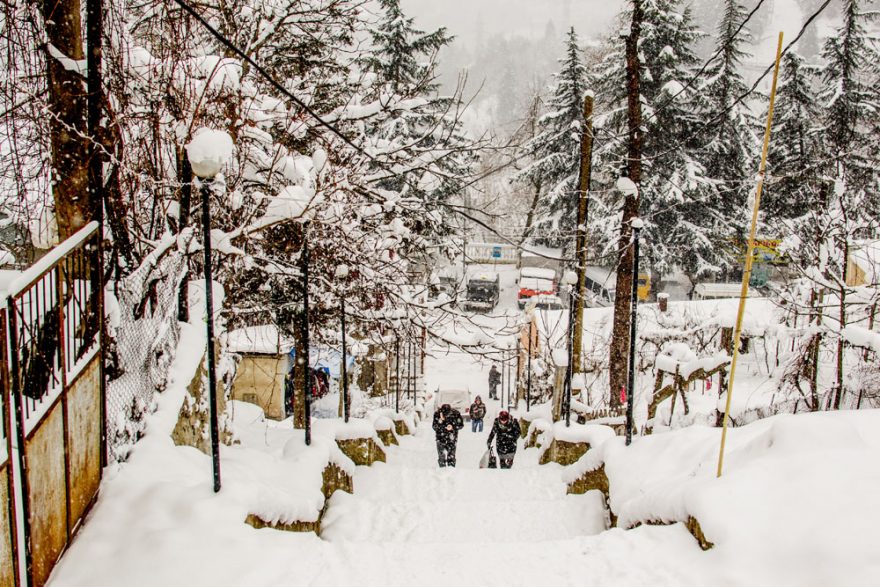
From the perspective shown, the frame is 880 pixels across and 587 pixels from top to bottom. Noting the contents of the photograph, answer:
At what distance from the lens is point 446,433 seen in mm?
10766

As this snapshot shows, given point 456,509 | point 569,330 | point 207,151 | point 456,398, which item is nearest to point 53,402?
point 207,151

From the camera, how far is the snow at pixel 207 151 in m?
3.89

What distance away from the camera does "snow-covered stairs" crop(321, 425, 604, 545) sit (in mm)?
6062

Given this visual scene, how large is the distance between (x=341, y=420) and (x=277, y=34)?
5.27 meters

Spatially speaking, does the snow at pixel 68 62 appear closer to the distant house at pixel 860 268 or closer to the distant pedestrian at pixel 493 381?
the distant house at pixel 860 268

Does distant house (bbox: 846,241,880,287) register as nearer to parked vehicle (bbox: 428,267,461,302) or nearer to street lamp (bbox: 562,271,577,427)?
parked vehicle (bbox: 428,267,461,302)

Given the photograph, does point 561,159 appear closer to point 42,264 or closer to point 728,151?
point 728,151

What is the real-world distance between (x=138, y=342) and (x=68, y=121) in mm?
1965

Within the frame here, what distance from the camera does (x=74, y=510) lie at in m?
4.01

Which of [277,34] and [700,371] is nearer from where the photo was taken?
[277,34]

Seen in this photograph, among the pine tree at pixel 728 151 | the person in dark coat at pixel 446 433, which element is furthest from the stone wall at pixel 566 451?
the pine tree at pixel 728 151

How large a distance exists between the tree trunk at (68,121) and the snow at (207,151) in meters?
1.49

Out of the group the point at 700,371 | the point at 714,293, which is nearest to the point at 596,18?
the point at 714,293

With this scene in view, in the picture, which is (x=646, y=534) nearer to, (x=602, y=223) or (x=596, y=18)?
(x=602, y=223)
